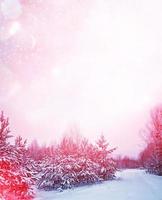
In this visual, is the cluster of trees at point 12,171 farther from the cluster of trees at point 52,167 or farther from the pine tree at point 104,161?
the pine tree at point 104,161

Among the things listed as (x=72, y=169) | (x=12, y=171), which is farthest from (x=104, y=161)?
(x=12, y=171)

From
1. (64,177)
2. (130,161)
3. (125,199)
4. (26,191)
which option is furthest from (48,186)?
(130,161)

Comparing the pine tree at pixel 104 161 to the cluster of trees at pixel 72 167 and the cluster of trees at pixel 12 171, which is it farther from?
the cluster of trees at pixel 12 171

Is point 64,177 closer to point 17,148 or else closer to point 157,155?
point 17,148

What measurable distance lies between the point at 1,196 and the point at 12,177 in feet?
5.66

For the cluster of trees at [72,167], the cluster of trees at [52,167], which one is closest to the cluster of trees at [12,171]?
the cluster of trees at [52,167]

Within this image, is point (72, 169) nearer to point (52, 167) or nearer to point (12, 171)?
point (52, 167)

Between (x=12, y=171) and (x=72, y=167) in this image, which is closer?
(x=12, y=171)

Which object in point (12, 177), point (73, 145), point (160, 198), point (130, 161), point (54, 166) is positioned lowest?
point (160, 198)

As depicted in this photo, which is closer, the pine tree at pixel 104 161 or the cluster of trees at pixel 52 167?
the cluster of trees at pixel 52 167

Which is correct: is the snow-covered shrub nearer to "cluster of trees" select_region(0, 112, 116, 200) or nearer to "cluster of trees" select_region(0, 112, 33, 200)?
"cluster of trees" select_region(0, 112, 116, 200)

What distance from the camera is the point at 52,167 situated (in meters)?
25.1

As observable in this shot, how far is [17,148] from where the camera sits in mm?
19266

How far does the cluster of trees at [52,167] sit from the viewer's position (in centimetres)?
1795
